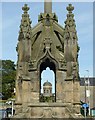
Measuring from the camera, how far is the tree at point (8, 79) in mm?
58062

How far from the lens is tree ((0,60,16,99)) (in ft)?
190

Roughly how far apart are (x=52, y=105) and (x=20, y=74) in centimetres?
198

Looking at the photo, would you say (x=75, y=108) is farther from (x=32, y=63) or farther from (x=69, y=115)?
(x=32, y=63)

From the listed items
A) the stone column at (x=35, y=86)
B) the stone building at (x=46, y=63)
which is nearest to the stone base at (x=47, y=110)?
the stone building at (x=46, y=63)

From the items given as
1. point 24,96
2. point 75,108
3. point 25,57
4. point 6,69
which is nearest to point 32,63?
point 25,57

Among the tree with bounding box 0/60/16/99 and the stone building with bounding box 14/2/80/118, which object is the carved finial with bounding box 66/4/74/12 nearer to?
the stone building with bounding box 14/2/80/118

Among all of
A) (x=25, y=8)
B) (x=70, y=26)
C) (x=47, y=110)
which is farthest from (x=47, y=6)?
(x=47, y=110)

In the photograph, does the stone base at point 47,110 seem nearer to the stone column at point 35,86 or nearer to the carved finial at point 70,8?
the stone column at point 35,86

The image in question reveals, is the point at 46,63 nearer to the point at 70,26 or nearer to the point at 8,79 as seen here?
the point at 70,26

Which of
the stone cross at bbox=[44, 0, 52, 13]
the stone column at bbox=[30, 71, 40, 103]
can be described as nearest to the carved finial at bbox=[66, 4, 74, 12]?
the stone cross at bbox=[44, 0, 52, 13]

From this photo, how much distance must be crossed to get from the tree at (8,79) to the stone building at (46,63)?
4148 cm

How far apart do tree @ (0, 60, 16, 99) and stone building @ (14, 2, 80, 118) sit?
41484mm

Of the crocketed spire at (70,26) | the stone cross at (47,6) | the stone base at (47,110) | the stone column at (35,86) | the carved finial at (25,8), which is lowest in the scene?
the stone base at (47,110)

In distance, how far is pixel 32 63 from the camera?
15.9 m
